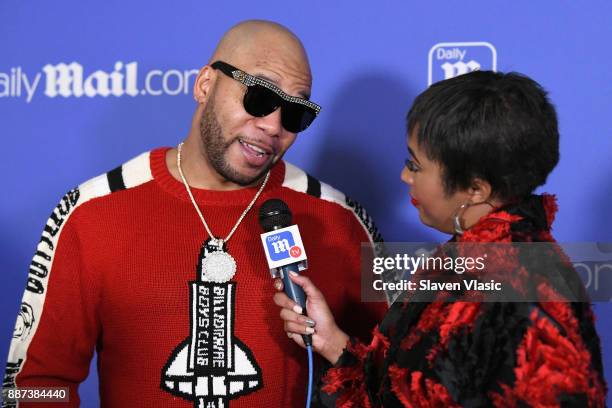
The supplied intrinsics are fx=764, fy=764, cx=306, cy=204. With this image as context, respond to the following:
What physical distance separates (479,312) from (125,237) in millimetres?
679

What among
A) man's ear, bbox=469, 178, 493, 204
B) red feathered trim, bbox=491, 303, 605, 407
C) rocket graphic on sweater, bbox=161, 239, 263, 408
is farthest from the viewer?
rocket graphic on sweater, bbox=161, 239, 263, 408

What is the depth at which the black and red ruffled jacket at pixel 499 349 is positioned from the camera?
89 centimetres

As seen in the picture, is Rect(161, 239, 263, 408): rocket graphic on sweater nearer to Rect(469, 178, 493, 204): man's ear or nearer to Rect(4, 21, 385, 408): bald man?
Rect(4, 21, 385, 408): bald man

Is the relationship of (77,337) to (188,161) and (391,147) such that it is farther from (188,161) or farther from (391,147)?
(391,147)

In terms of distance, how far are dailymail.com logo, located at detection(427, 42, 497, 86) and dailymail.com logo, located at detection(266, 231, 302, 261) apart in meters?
0.71

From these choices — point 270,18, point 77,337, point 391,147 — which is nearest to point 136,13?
point 270,18

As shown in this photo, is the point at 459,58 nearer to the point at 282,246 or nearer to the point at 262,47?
the point at 262,47

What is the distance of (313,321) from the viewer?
1100 mm

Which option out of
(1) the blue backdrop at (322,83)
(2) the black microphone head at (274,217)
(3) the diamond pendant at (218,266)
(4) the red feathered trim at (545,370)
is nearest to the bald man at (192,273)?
(3) the diamond pendant at (218,266)

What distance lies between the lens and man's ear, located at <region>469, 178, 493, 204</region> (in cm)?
101

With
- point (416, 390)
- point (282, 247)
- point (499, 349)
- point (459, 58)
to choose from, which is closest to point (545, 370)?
point (499, 349)

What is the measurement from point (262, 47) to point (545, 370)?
755 mm

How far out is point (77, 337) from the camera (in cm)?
135
